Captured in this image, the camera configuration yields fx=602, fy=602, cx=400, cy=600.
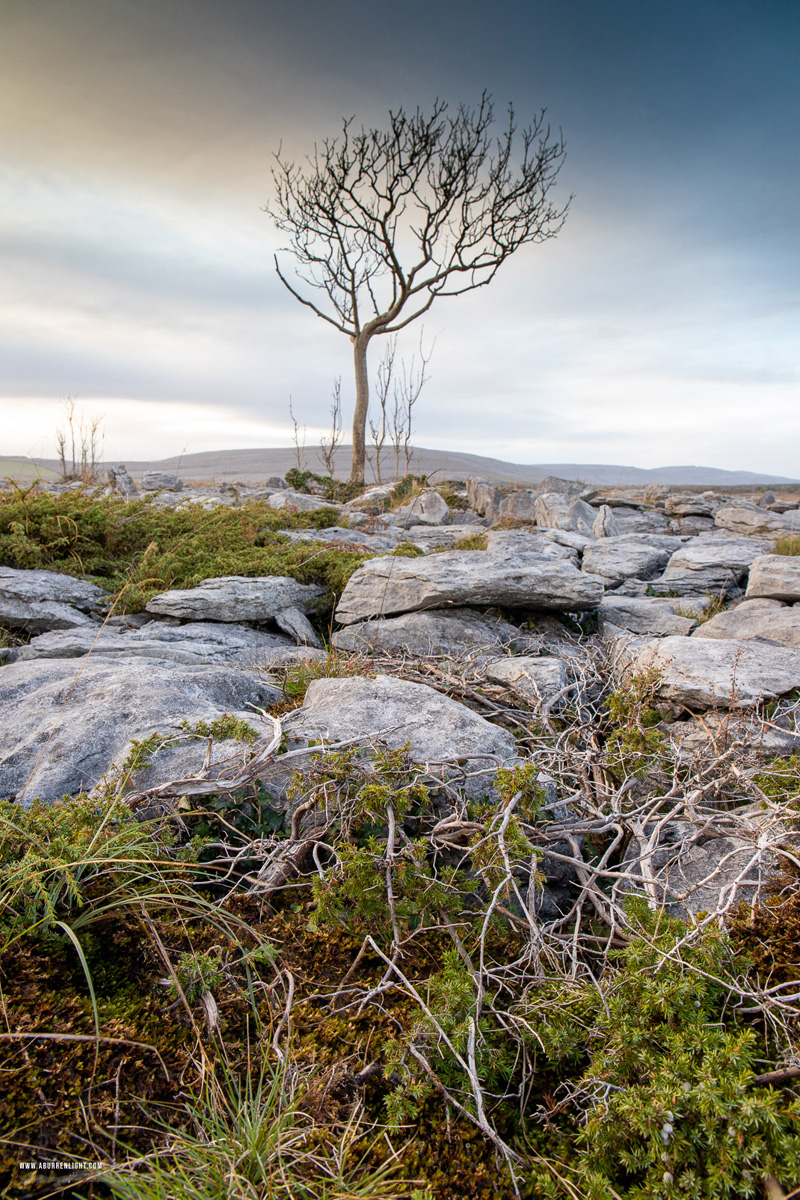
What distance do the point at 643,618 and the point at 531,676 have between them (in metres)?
2.68

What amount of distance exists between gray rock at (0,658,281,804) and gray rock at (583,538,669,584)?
540 cm

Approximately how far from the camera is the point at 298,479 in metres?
17.9

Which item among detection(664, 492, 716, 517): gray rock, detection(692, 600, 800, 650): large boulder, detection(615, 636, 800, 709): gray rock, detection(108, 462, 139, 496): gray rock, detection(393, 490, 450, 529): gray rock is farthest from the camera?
detection(664, 492, 716, 517): gray rock

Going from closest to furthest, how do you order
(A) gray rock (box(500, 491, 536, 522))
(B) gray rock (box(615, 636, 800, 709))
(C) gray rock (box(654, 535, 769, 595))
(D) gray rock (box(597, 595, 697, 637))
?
(B) gray rock (box(615, 636, 800, 709)), (D) gray rock (box(597, 595, 697, 637)), (C) gray rock (box(654, 535, 769, 595)), (A) gray rock (box(500, 491, 536, 522))

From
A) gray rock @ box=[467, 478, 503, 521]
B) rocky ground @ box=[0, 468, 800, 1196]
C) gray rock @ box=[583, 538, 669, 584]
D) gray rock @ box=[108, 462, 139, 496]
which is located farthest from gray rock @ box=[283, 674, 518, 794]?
gray rock @ box=[108, 462, 139, 496]

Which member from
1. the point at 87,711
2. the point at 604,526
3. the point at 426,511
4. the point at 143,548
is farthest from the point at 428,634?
the point at 426,511

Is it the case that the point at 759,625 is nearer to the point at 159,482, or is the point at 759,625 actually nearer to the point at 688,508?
the point at 688,508

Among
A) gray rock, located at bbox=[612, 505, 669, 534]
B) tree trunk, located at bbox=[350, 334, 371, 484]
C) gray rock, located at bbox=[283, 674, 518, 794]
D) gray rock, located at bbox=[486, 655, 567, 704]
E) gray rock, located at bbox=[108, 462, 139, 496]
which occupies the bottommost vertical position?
gray rock, located at bbox=[486, 655, 567, 704]

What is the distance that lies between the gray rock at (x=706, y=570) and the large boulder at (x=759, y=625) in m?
1.56

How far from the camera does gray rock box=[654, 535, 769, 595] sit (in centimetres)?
741

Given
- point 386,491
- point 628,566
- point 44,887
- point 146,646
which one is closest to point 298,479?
point 386,491

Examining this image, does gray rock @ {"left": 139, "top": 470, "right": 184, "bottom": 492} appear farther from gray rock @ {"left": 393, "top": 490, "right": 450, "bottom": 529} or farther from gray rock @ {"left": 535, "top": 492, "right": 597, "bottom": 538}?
gray rock @ {"left": 535, "top": 492, "right": 597, "bottom": 538}

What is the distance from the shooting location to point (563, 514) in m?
12.5

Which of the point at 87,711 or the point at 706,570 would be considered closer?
the point at 87,711
